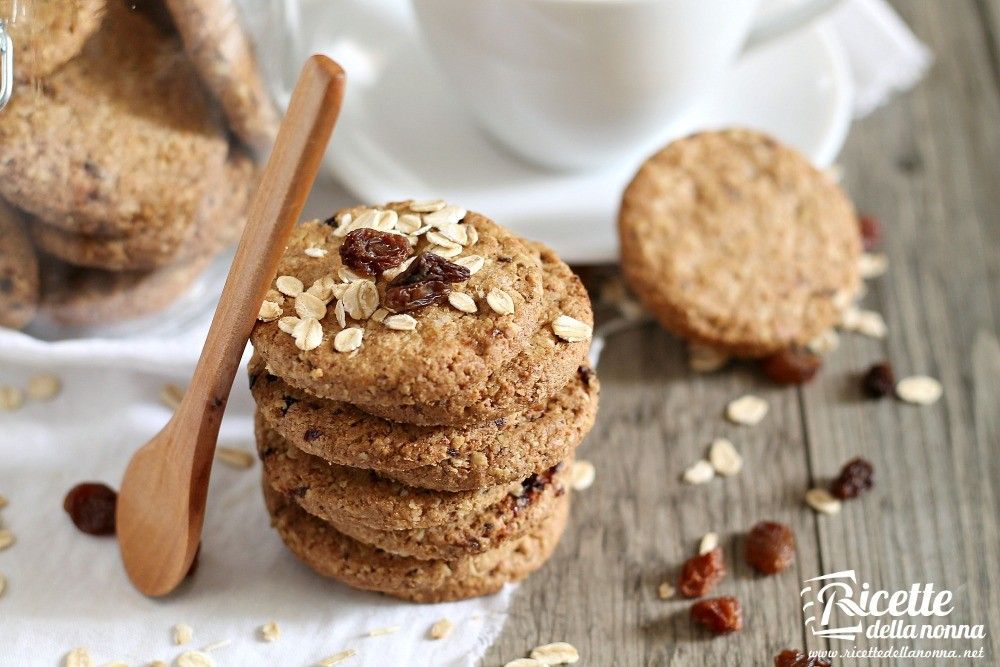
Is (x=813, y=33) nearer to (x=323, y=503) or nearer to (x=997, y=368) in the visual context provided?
(x=997, y=368)

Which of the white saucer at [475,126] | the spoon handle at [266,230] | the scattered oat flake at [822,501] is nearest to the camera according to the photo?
the spoon handle at [266,230]

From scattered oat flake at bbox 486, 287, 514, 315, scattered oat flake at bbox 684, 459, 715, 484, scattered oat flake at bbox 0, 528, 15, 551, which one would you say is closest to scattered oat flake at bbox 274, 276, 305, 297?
scattered oat flake at bbox 486, 287, 514, 315

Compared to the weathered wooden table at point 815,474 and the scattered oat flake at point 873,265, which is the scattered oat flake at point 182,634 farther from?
the scattered oat flake at point 873,265

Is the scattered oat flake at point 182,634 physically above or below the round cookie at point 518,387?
below

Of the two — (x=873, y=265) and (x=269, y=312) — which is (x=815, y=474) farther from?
(x=269, y=312)

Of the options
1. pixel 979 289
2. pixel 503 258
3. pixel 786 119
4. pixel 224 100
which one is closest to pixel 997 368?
pixel 979 289

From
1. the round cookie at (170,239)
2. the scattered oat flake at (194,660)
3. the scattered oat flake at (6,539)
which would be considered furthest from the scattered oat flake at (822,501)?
the scattered oat flake at (6,539)

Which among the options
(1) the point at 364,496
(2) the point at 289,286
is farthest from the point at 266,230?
(1) the point at 364,496
